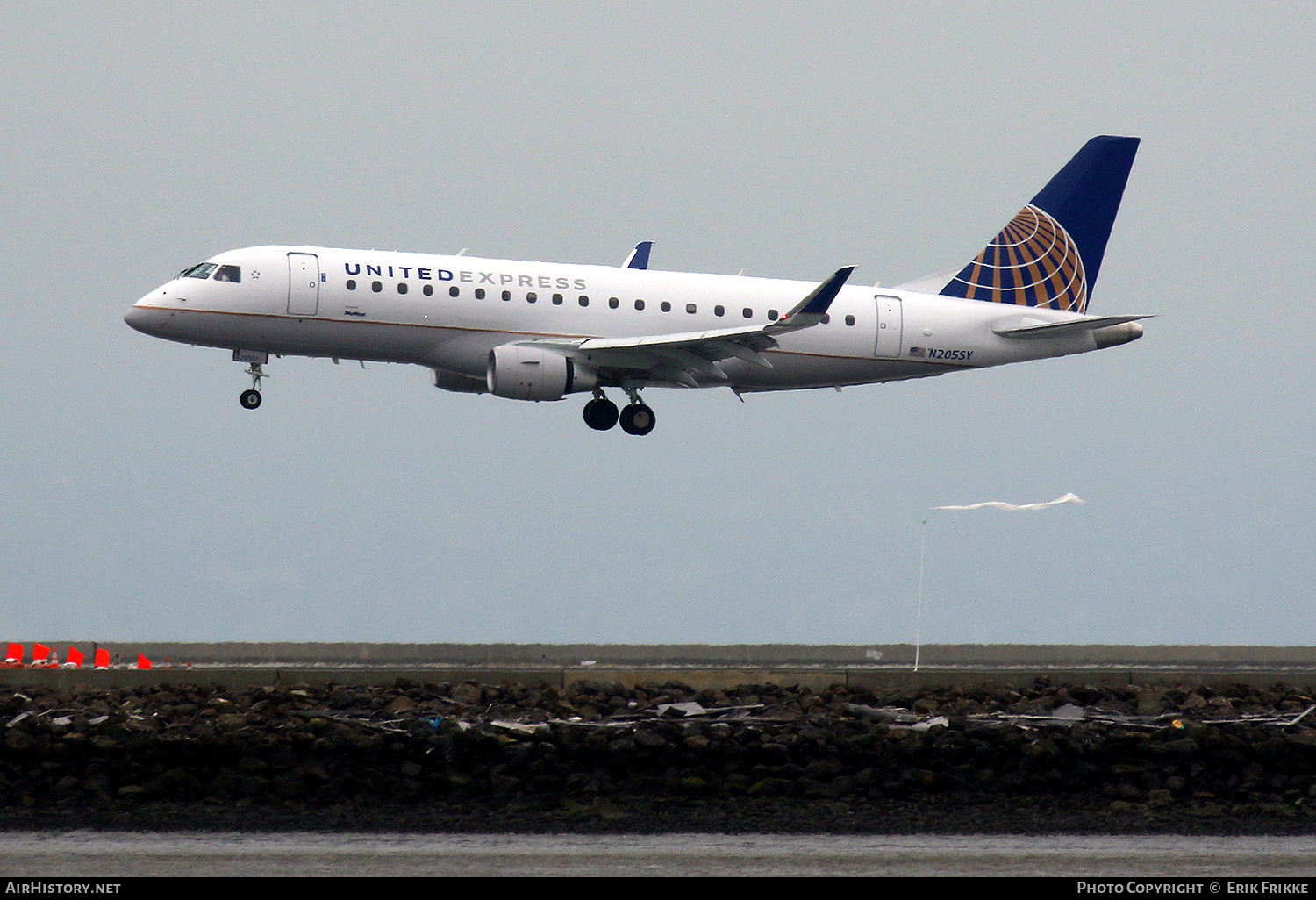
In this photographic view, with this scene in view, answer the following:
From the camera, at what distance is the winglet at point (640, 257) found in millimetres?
34812

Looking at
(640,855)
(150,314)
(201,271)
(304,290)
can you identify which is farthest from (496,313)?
(640,855)

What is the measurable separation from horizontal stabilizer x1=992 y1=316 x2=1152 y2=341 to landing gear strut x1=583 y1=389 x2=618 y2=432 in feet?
29.8

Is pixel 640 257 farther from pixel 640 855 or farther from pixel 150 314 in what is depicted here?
pixel 640 855

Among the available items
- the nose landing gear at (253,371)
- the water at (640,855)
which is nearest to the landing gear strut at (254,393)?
the nose landing gear at (253,371)

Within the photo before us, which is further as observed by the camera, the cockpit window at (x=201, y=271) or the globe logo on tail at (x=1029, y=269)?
the globe logo on tail at (x=1029, y=269)

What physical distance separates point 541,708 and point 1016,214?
22.0m

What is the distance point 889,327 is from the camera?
110 feet

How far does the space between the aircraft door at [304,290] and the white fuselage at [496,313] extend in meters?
0.02

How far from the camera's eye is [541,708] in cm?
2012

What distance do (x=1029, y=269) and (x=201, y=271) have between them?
18903 mm

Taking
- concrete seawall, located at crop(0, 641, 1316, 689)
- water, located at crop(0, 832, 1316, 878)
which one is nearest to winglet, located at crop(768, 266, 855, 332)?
concrete seawall, located at crop(0, 641, 1316, 689)

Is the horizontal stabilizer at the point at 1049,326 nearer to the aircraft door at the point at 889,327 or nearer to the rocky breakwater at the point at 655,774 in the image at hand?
the aircraft door at the point at 889,327
